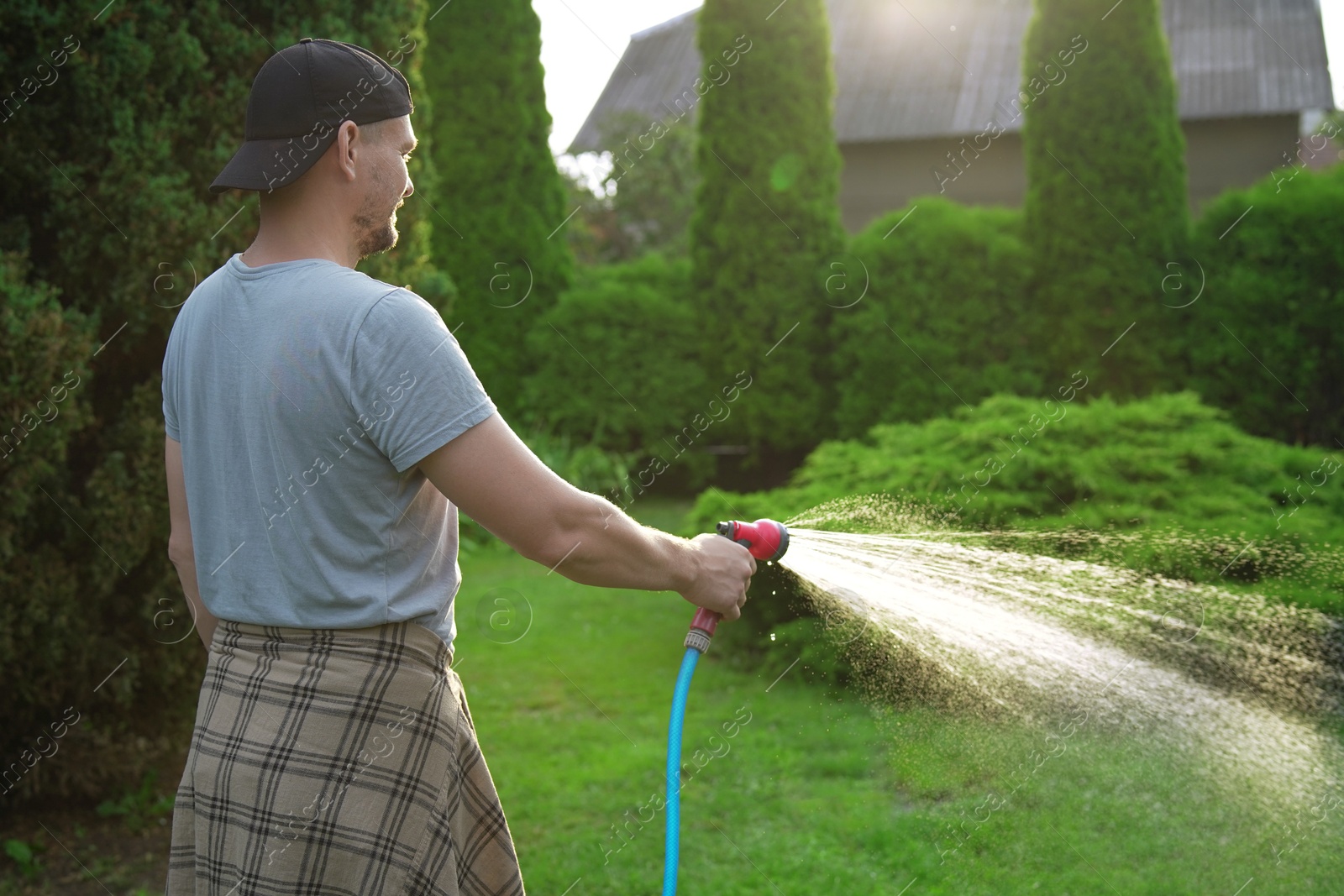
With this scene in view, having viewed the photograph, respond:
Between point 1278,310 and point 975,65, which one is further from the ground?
point 975,65

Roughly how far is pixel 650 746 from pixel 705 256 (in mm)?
6521

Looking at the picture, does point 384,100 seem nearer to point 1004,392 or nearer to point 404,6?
point 404,6

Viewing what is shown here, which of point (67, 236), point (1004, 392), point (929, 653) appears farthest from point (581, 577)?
point (1004, 392)

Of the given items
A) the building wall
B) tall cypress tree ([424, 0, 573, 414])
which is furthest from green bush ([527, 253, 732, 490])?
the building wall

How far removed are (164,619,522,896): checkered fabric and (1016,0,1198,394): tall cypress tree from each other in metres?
9.00

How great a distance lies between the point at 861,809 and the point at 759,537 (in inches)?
95.9

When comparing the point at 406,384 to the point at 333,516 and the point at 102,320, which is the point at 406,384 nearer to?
the point at 333,516

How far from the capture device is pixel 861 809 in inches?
167

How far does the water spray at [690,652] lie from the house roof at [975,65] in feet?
55.9

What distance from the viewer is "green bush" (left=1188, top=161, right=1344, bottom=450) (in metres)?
8.73

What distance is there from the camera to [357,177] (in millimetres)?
1778

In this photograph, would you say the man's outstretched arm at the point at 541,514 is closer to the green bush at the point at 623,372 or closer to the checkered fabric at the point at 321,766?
the checkered fabric at the point at 321,766

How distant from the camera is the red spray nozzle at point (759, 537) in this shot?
219cm

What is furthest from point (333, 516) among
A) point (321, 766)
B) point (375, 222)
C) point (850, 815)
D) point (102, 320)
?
point (850, 815)
